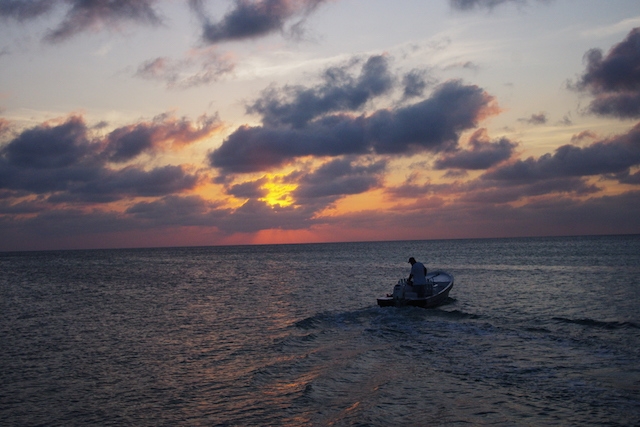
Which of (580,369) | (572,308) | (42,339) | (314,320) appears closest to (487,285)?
(572,308)

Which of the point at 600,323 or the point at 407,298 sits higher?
the point at 407,298

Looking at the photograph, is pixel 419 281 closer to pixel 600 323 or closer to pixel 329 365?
pixel 600 323

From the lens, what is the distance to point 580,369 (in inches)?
691

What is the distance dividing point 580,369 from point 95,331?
2442 cm

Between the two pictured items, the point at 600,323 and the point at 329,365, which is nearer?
the point at 329,365

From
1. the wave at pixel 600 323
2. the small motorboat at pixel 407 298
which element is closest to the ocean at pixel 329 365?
the wave at pixel 600 323

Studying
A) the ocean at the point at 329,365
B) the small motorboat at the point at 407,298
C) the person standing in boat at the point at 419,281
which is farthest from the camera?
the person standing in boat at the point at 419,281

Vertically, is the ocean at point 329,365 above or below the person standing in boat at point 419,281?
below

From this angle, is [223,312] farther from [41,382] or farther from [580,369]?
[580,369]

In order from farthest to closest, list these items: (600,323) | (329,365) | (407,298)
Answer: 1. (407,298)
2. (600,323)
3. (329,365)

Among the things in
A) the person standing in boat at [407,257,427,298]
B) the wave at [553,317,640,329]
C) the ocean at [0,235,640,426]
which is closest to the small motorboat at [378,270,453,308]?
the person standing in boat at [407,257,427,298]

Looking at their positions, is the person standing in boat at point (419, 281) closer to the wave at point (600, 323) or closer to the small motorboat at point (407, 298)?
the small motorboat at point (407, 298)

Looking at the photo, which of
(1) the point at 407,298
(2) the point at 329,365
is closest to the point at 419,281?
(1) the point at 407,298

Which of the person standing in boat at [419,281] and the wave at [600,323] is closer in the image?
the wave at [600,323]
